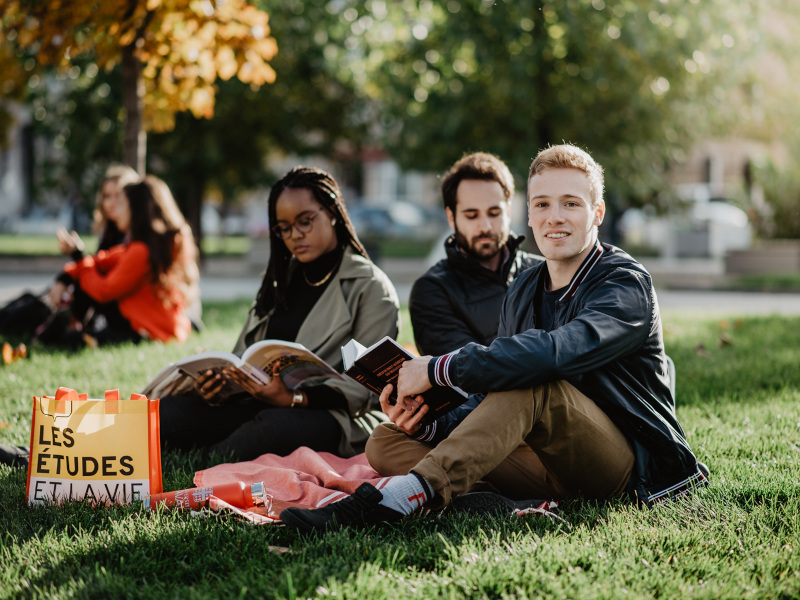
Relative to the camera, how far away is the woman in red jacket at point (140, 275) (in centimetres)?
688

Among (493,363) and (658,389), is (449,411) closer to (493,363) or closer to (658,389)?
(493,363)

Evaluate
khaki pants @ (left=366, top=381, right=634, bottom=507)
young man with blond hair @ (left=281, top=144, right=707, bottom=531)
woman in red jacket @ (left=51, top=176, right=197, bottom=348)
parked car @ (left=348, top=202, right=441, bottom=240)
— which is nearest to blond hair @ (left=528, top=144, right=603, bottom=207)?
young man with blond hair @ (left=281, top=144, right=707, bottom=531)

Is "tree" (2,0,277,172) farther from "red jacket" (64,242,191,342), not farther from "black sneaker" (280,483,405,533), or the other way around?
"black sneaker" (280,483,405,533)

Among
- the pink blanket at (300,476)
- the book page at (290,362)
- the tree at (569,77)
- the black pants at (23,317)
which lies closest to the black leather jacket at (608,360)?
the pink blanket at (300,476)

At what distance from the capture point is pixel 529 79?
13.5 meters

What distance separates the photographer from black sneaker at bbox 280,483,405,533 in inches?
119

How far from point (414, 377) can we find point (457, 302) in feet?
4.69

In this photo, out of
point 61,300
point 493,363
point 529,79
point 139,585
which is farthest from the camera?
point 529,79

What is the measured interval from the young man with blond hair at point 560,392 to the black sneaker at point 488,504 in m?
0.13

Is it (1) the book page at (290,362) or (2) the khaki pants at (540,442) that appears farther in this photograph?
(1) the book page at (290,362)

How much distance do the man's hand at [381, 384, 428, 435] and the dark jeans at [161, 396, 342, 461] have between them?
94 centimetres

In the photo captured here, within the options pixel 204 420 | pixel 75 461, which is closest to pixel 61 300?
pixel 204 420

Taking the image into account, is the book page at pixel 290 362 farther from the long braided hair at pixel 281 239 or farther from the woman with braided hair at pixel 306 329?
the long braided hair at pixel 281 239

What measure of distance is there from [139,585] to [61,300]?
489 cm
